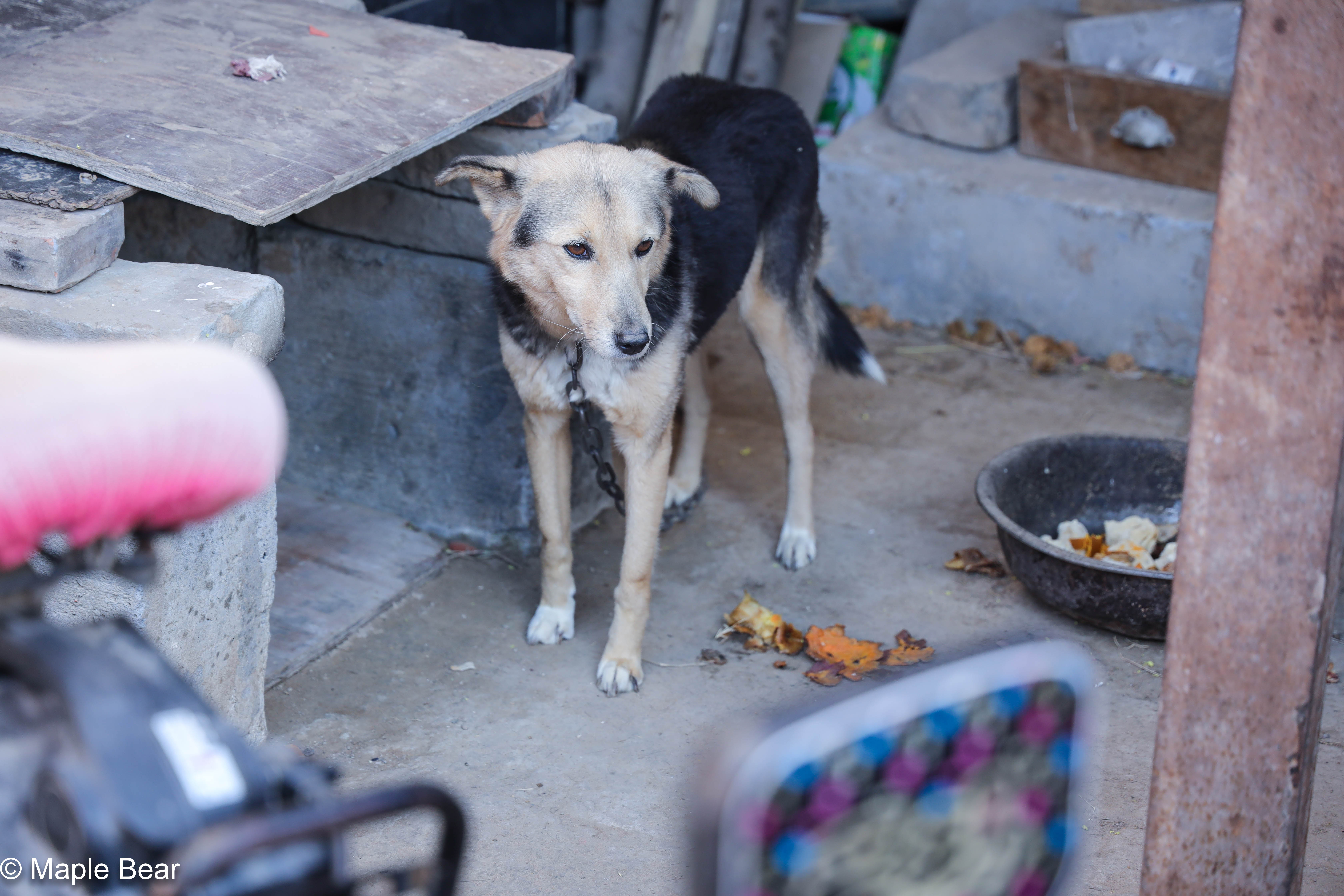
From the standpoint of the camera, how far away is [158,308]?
2543mm

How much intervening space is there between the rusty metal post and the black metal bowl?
1754mm

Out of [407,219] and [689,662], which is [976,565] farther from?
[407,219]

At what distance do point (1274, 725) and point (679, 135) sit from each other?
2609 mm

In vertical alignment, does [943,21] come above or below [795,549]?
above

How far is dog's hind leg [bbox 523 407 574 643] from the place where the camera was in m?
3.57

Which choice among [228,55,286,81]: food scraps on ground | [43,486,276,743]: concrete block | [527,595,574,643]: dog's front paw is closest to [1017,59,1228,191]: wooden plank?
[527,595,574,643]: dog's front paw

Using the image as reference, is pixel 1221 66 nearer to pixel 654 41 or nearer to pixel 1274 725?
pixel 654 41

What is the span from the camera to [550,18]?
688 cm

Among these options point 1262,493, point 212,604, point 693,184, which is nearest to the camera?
point 1262,493

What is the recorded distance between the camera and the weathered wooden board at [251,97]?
2699 mm

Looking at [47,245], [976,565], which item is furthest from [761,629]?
[47,245]

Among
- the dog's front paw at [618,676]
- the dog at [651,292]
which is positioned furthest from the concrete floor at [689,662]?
the dog at [651,292]

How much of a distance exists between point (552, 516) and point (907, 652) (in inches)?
45.0

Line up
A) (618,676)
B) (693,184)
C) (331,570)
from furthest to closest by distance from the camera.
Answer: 1. (331,570)
2. (618,676)
3. (693,184)
